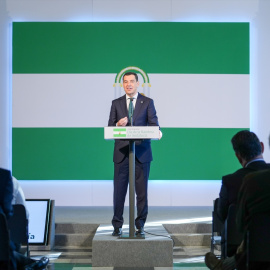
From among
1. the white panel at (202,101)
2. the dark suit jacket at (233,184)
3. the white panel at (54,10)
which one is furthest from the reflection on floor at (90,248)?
the white panel at (54,10)

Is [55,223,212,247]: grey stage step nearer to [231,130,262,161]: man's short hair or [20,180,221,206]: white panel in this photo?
[20,180,221,206]: white panel

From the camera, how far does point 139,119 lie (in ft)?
17.1

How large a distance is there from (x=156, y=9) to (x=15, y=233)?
5008 mm

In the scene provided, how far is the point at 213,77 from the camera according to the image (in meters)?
8.07

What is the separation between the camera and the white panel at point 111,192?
8.01 meters

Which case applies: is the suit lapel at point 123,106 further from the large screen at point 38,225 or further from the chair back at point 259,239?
the chair back at point 259,239

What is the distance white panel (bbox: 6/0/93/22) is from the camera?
805 cm

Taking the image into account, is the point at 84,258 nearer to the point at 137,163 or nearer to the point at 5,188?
the point at 137,163

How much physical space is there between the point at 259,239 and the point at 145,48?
5.57 metres

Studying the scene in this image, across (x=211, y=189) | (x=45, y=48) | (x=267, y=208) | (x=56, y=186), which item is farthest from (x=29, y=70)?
(x=267, y=208)

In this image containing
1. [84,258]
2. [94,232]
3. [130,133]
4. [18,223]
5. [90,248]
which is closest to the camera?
[18,223]

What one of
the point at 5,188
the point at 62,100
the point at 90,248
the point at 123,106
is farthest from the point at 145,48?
the point at 5,188

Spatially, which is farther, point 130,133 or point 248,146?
point 130,133

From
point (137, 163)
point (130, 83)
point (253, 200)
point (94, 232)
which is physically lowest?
point (94, 232)
